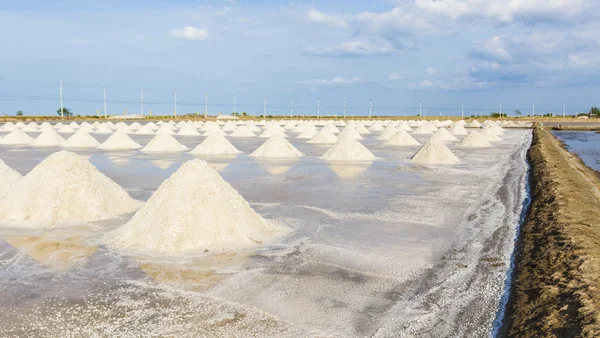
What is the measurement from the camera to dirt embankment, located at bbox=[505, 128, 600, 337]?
384 centimetres

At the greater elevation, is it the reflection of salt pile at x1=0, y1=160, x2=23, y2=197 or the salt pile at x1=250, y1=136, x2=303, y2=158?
the salt pile at x1=250, y1=136, x2=303, y2=158

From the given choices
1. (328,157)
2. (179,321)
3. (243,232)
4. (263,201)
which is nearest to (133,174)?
(263,201)

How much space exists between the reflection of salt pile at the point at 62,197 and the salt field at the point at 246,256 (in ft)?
0.06

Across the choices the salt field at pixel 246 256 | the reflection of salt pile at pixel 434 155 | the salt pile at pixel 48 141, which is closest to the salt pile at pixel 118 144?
the salt pile at pixel 48 141

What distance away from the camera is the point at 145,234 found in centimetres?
628

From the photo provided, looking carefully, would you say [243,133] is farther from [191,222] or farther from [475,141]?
[191,222]

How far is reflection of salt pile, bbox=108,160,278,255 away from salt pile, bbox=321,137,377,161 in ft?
34.5

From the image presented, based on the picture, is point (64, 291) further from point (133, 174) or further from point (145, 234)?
point (133, 174)

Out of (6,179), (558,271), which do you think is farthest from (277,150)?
(558,271)

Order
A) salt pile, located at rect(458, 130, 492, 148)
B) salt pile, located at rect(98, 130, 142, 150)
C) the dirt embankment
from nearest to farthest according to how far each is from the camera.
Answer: the dirt embankment
salt pile, located at rect(98, 130, 142, 150)
salt pile, located at rect(458, 130, 492, 148)

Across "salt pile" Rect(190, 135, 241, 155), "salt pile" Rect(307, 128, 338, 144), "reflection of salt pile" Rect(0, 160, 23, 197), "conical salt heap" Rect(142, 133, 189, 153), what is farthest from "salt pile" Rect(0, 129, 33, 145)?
"reflection of salt pile" Rect(0, 160, 23, 197)

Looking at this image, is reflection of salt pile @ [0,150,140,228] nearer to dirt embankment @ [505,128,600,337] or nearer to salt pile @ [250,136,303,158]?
dirt embankment @ [505,128,600,337]

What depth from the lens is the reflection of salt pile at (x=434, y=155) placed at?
16.1m

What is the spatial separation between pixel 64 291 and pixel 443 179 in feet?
30.8
